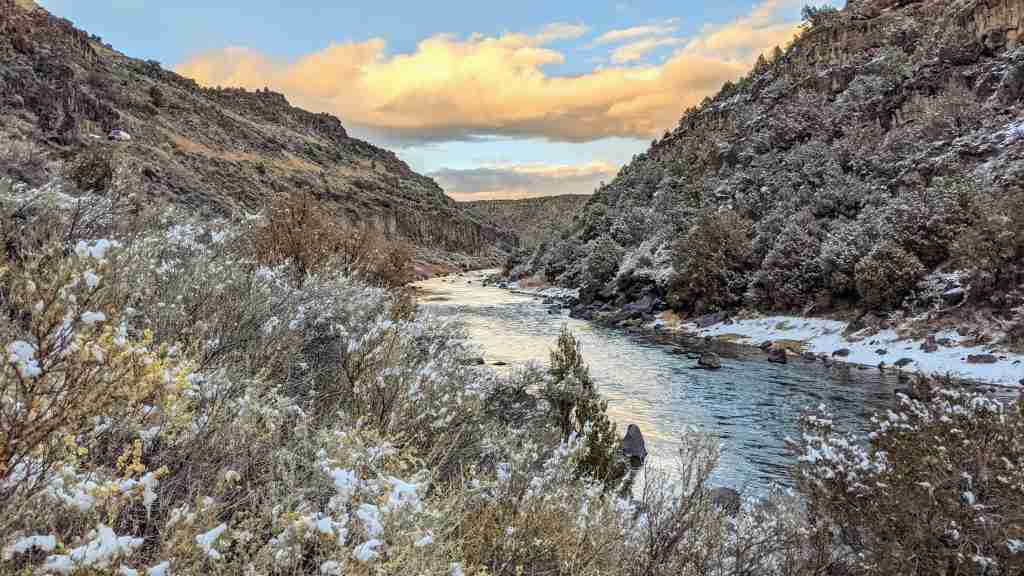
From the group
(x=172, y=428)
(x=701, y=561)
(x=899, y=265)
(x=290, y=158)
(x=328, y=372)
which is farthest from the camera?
(x=290, y=158)

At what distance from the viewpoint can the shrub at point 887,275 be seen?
2562 cm

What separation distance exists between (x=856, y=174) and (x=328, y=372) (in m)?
40.5

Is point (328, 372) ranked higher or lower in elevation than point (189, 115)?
→ lower

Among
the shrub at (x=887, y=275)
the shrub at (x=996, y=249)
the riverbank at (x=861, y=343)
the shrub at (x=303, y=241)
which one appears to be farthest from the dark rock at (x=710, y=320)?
the shrub at (x=303, y=241)

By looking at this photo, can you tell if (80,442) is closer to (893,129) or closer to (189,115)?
(893,129)

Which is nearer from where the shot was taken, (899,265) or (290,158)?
(899,265)

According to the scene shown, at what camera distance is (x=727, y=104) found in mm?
70188

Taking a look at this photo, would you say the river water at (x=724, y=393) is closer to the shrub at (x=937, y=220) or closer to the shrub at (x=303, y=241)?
the shrub at (x=303, y=241)

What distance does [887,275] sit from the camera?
1017 inches

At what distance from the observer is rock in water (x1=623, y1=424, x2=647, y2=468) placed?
12.6 metres

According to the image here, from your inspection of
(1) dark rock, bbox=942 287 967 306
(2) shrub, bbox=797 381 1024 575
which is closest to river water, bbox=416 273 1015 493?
(2) shrub, bbox=797 381 1024 575

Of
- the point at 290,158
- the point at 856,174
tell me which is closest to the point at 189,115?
the point at 290,158

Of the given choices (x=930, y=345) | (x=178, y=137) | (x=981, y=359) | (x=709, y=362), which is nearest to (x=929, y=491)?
(x=709, y=362)

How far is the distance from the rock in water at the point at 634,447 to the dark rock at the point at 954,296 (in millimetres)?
17722
